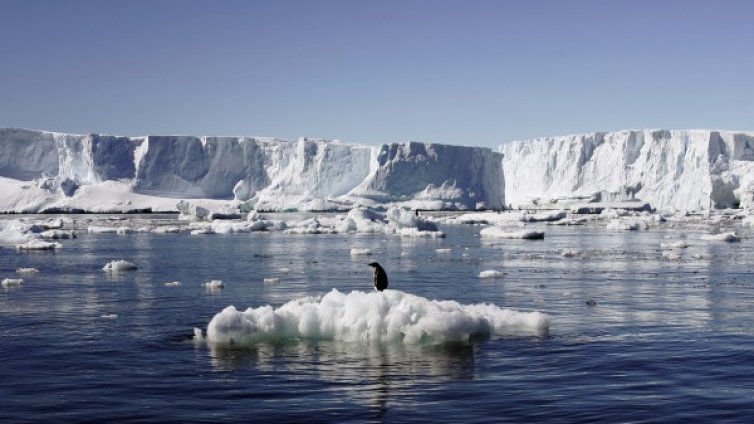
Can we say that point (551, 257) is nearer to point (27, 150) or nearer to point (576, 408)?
point (576, 408)

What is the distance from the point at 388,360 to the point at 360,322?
161cm

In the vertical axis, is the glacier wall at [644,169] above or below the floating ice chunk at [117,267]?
above

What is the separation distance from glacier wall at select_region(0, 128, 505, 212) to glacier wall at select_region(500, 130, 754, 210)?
9.60 metres

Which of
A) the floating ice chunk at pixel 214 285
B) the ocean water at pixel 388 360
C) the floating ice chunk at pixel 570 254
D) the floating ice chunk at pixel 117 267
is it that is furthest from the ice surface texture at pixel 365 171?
the floating ice chunk at pixel 214 285

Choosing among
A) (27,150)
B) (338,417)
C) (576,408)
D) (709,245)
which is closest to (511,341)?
(576,408)

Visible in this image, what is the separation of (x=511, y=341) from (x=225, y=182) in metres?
126

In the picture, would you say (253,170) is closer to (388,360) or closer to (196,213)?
(196,213)

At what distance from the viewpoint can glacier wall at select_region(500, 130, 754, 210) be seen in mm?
107938

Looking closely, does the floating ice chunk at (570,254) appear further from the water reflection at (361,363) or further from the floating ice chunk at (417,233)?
the water reflection at (361,363)

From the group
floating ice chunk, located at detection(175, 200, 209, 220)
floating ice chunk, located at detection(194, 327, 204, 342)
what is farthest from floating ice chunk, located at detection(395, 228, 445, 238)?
floating ice chunk, located at detection(194, 327, 204, 342)

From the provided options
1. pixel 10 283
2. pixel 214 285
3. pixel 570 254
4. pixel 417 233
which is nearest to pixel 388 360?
pixel 214 285

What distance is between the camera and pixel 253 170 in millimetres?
136875

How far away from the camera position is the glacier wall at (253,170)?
12119 cm

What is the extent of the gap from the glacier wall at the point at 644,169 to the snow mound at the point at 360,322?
86.6m
